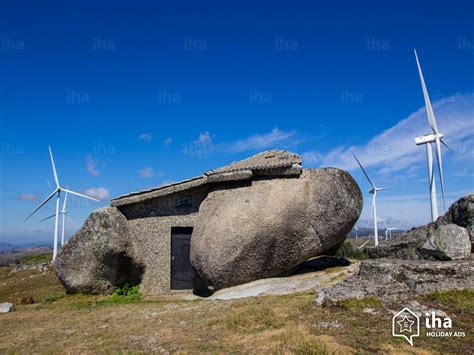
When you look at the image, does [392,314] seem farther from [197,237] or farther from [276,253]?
[197,237]

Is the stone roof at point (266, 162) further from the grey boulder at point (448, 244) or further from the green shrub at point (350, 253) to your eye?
the green shrub at point (350, 253)

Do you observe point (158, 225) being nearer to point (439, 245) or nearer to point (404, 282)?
point (404, 282)

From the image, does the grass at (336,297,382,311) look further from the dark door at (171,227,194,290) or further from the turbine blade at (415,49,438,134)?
the turbine blade at (415,49,438,134)

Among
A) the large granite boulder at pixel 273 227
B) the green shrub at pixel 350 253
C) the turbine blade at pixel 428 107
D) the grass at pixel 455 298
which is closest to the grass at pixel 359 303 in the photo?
the grass at pixel 455 298

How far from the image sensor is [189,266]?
15758 mm

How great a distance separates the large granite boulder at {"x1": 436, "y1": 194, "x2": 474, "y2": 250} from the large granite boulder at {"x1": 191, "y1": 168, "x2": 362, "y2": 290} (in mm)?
4601

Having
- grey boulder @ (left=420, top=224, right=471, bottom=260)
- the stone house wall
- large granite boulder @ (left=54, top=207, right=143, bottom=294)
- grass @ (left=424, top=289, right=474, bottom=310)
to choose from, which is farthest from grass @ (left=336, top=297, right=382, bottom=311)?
large granite boulder @ (left=54, top=207, right=143, bottom=294)

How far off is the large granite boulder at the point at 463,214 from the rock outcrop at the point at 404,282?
5157 mm

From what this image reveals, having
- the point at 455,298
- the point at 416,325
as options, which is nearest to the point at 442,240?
the point at 455,298

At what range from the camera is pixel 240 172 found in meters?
14.5

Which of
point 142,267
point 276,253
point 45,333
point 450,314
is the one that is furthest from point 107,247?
point 450,314

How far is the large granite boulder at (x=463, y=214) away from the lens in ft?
48.3

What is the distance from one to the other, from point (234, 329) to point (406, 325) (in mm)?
3815

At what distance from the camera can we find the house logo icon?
7.48 m
